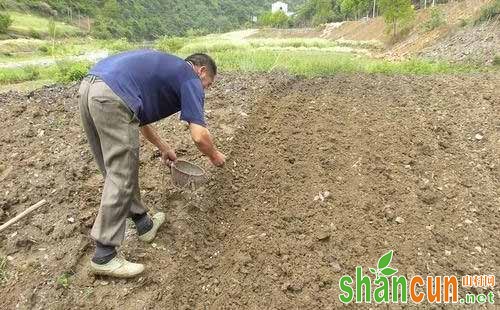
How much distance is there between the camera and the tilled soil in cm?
289

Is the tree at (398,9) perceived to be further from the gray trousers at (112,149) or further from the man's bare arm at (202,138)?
the gray trousers at (112,149)

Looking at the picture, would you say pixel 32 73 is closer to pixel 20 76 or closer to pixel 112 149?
pixel 20 76

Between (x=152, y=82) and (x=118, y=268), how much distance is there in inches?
48.2

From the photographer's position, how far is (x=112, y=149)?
2.70 metres

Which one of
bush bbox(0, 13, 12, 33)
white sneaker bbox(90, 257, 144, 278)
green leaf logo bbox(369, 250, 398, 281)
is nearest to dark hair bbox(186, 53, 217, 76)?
white sneaker bbox(90, 257, 144, 278)

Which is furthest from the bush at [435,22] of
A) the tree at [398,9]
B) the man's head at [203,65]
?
the man's head at [203,65]

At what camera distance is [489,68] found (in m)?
9.59

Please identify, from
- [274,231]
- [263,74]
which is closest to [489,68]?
[263,74]

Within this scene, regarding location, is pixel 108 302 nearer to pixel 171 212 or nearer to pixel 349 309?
pixel 171 212

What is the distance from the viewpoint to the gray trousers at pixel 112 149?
266cm

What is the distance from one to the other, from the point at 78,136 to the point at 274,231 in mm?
2977

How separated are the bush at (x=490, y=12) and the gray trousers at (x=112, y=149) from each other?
1491cm

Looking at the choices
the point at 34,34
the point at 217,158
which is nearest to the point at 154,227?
the point at 217,158

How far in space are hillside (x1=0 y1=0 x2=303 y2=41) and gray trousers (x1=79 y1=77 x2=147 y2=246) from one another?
5709cm
